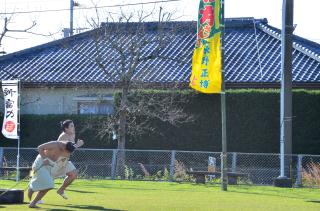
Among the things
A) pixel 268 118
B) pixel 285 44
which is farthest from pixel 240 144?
pixel 285 44

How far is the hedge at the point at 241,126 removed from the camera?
85.3ft

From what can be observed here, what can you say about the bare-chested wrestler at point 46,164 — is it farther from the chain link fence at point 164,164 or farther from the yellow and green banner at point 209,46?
the chain link fence at point 164,164

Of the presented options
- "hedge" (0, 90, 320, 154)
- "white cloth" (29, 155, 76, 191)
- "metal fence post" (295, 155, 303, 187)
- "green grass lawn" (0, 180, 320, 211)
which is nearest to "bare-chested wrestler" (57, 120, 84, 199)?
"green grass lawn" (0, 180, 320, 211)

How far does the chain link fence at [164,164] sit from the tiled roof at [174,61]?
4496 mm

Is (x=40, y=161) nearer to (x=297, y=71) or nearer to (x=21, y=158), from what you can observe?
(x=21, y=158)

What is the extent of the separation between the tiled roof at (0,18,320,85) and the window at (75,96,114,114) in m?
0.79

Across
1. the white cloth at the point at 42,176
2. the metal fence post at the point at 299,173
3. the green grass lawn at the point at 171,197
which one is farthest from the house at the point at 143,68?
the white cloth at the point at 42,176

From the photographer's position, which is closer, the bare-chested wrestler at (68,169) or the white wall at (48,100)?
the bare-chested wrestler at (68,169)

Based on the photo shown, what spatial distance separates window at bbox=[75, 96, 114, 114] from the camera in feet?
98.0

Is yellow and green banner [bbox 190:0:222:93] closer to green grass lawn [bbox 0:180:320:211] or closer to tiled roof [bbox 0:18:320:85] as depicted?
green grass lawn [bbox 0:180:320:211]

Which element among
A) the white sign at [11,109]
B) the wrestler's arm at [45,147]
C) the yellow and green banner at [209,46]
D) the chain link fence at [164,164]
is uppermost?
the yellow and green banner at [209,46]

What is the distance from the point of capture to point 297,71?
2888cm

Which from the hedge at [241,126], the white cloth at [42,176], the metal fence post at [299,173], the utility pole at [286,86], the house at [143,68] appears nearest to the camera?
the white cloth at [42,176]

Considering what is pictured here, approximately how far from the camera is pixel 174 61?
30797 millimetres
